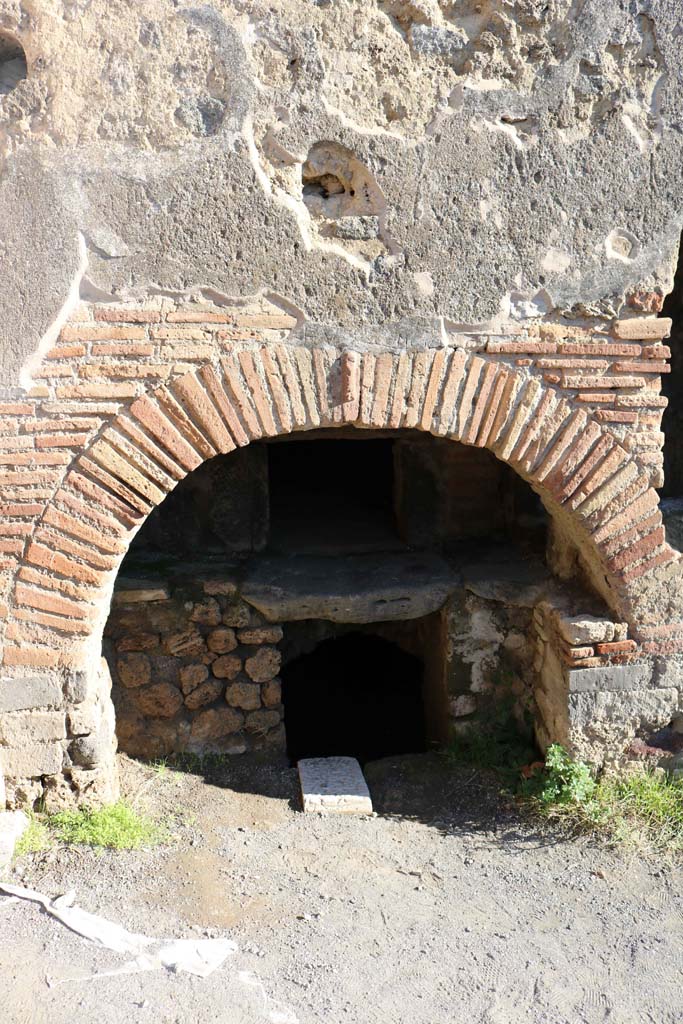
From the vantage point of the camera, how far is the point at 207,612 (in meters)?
4.94

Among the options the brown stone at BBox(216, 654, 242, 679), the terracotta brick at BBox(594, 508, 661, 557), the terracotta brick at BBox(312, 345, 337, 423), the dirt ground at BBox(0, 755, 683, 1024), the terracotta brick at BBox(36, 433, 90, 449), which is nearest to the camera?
the dirt ground at BBox(0, 755, 683, 1024)

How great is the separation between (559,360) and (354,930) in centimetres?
260

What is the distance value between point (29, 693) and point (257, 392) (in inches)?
65.9

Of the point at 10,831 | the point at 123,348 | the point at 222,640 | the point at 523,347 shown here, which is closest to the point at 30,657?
the point at 10,831

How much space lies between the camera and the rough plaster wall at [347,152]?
3.63 meters

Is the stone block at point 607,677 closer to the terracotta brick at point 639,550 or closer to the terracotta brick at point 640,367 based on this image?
the terracotta brick at point 639,550

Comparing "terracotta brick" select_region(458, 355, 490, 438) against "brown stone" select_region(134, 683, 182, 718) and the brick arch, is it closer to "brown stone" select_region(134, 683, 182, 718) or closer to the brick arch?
the brick arch

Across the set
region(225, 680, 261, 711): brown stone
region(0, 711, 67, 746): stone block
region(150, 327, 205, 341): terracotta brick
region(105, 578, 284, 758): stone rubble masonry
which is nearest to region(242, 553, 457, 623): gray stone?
region(105, 578, 284, 758): stone rubble masonry

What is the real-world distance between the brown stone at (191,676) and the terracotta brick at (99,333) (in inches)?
79.8

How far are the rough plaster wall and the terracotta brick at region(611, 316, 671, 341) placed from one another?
0.09 m

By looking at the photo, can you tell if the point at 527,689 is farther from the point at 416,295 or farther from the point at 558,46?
the point at 558,46

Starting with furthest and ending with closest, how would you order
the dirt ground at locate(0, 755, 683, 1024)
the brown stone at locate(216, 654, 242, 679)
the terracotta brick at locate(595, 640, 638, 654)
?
the brown stone at locate(216, 654, 242, 679), the terracotta brick at locate(595, 640, 638, 654), the dirt ground at locate(0, 755, 683, 1024)

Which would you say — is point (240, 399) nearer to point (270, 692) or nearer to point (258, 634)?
point (258, 634)

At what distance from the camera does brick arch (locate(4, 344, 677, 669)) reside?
3781 mm
